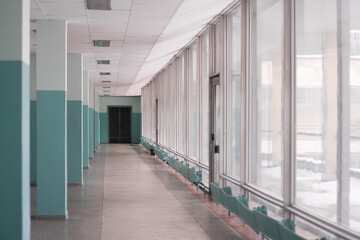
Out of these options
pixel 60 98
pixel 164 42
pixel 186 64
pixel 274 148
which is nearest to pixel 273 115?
pixel 274 148

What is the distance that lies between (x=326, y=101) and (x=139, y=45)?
660 cm

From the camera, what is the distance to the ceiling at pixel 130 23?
6.94 m

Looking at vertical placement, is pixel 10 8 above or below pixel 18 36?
above

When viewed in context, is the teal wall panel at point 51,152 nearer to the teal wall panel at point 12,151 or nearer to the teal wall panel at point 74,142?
the teal wall panel at point 12,151

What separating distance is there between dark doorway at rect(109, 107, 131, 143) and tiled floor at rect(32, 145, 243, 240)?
71.2 ft

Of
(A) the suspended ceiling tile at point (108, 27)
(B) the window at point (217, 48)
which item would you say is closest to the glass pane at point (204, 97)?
(B) the window at point (217, 48)

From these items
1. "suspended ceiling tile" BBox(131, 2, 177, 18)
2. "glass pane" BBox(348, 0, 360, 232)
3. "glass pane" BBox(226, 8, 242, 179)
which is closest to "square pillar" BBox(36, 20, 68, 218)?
"suspended ceiling tile" BBox(131, 2, 177, 18)

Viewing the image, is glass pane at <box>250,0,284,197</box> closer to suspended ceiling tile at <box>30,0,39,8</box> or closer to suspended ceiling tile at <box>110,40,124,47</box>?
suspended ceiling tile at <box>30,0,39,8</box>

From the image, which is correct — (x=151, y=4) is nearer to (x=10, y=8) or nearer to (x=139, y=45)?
(x=10, y=8)

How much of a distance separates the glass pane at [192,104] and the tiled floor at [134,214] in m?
1.10

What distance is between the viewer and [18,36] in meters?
4.12

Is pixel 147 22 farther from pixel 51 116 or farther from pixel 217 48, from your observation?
pixel 51 116

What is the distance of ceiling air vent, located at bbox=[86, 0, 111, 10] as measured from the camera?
670cm

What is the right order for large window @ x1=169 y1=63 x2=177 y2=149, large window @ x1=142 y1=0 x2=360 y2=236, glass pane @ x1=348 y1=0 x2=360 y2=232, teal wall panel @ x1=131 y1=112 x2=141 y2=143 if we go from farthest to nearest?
1. teal wall panel @ x1=131 y1=112 x2=141 y2=143
2. large window @ x1=169 y1=63 x2=177 y2=149
3. large window @ x1=142 y1=0 x2=360 y2=236
4. glass pane @ x1=348 y1=0 x2=360 y2=232
